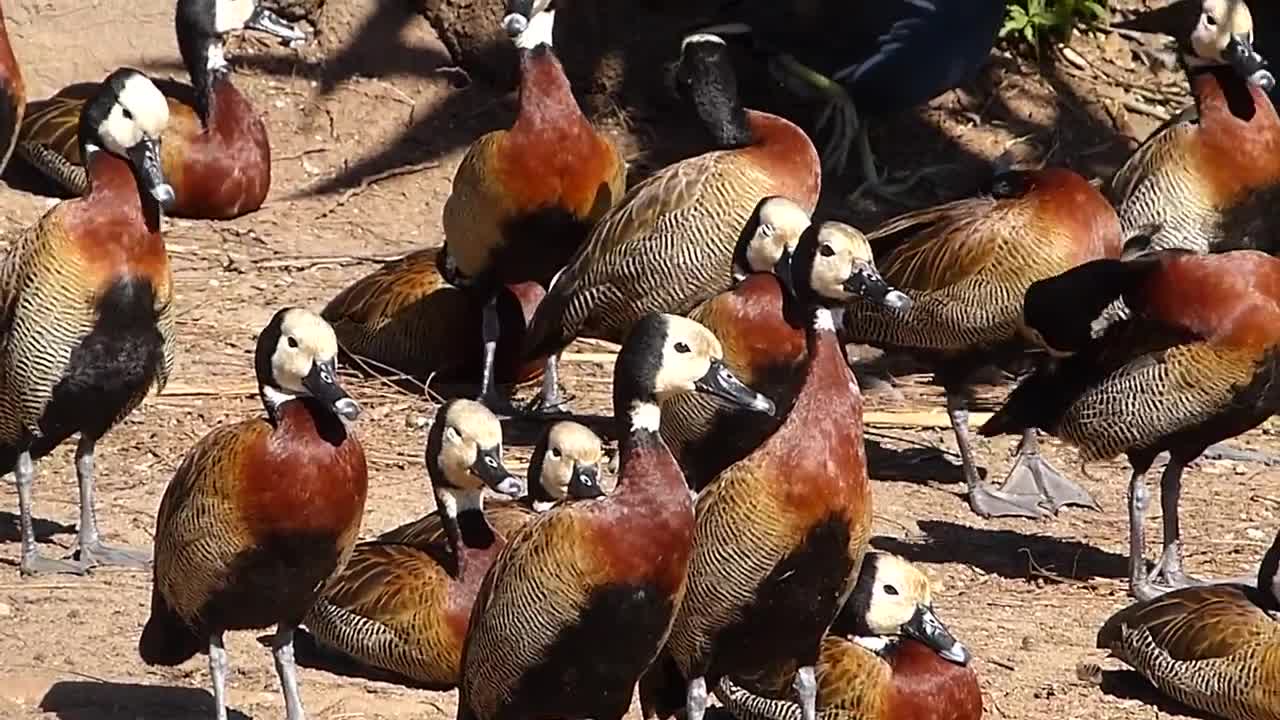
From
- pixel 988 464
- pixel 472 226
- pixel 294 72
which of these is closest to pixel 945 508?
pixel 988 464

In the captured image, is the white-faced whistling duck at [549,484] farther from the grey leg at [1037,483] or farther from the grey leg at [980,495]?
the grey leg at [1037,483]

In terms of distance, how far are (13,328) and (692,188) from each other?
2177 mm

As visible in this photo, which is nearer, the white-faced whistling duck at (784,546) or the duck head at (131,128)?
the white-faced whistling duck at (784,546)

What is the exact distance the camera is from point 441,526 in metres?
6.95

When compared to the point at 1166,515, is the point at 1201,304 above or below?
above

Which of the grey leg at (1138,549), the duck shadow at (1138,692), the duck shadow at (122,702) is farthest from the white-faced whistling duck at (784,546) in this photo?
the grey leg at (1138,549)

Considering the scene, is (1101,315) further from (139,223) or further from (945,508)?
(139,223)

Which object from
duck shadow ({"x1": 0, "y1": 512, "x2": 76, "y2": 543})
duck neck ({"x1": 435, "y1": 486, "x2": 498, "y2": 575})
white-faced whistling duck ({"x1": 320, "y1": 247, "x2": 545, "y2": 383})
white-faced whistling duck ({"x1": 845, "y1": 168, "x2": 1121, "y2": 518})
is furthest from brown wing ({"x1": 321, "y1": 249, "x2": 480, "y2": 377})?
duck neck ({"x1": 435, "y1": 486, "x2": 498, "y2": 575})

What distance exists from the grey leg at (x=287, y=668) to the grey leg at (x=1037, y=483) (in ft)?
9.55

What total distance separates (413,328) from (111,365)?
2229 mm

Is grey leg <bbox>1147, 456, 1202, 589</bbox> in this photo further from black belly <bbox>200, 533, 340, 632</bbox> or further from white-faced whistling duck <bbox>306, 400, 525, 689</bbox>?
black belly <bbox>200, 533, 340, 632</bbox>

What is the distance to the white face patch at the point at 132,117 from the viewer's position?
735 centimetres

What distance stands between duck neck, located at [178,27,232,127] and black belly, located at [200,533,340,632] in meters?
4.46

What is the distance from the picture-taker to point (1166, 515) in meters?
7.63
